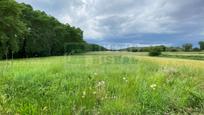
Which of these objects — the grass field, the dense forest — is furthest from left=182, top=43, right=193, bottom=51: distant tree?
the grass field

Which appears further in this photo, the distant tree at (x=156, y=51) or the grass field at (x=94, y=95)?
the distant tree at (x=156, y=51)

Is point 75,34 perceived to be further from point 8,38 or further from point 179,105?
point 179,105

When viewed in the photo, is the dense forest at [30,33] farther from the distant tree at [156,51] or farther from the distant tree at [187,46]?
the distant tree at [187,46]

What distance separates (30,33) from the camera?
147 feet

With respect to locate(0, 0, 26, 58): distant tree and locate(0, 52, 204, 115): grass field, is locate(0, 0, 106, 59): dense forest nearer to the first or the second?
locate(0, 0, 26, 58): distant tree

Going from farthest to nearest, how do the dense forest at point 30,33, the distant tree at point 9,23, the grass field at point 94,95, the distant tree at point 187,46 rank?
1. the distant tree at point 187,46
2. the dense forest at point 30,33
3. the distant tree at point 9,23
4. the grass field at point 94,95

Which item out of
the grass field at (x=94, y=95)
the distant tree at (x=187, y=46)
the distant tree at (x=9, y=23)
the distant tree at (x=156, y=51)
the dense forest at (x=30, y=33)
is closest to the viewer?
the grass field at (x=94, y=95)

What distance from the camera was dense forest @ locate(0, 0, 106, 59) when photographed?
98.1ft

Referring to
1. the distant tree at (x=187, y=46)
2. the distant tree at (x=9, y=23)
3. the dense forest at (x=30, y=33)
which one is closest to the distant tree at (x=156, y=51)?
the distant tree at (x=187, y=46)

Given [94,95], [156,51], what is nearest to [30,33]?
[156,51]

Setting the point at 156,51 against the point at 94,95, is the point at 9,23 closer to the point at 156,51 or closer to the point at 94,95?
the point at 156,51

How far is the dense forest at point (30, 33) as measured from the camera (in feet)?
98.1

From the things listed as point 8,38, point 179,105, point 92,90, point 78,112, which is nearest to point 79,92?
point 92,90

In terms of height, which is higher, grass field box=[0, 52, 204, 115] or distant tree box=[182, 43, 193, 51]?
distant tree box=[182, 43, 193, 51]
